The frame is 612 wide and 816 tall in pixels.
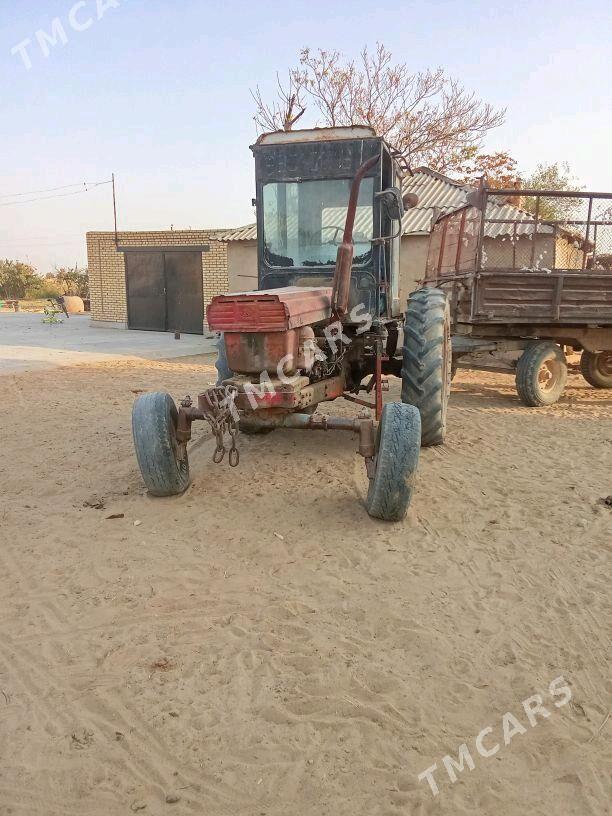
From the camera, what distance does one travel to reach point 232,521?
3.79 m

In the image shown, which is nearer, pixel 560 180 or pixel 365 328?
pixel 365 328

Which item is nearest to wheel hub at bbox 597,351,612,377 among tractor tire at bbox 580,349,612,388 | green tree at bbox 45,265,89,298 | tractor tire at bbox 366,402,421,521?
tractor tire at bbox 580,349,612,388

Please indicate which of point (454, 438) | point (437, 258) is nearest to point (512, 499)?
point (454, 438)

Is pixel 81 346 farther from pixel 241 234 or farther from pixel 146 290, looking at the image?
pixel 241 234

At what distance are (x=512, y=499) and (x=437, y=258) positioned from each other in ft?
20.4

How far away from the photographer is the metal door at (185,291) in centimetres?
1589

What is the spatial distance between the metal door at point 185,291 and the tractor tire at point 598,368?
10.4 metres

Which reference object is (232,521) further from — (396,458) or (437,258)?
(437,258)

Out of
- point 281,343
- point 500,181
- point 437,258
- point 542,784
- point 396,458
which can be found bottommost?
point 542,784

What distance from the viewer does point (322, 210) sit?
5.01 m

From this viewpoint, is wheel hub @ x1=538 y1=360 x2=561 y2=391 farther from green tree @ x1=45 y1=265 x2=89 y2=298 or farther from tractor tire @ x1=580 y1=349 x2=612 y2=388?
green tree @ x1=45 y1=265 x2=89 y2=298

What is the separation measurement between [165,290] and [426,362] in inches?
514

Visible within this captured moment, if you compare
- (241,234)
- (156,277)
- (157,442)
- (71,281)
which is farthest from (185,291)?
(71,281)

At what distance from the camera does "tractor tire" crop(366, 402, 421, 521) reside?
3471 mm
